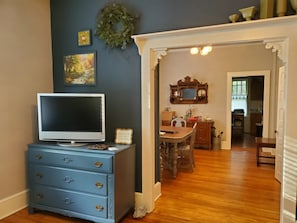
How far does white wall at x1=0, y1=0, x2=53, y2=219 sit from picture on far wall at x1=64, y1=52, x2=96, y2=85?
33cm

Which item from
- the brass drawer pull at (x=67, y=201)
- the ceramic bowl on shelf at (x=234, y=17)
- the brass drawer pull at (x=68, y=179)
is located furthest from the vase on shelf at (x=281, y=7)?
the brass drawer pull at (x=67, y=201)

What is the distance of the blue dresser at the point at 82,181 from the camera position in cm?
255

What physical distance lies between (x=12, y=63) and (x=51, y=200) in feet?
5.61

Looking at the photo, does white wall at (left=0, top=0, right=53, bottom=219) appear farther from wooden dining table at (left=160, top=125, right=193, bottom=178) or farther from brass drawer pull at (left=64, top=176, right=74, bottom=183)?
wooden dining table at (left=160, top=125, right=193, bottom=178)

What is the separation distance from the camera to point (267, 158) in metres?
5.38

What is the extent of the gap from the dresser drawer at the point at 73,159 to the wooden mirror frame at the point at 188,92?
4955mm

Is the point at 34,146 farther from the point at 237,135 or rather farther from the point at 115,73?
the point at 237,135

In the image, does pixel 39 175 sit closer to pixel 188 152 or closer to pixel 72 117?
pixel 72 117

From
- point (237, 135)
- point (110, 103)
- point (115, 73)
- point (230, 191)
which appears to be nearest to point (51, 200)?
point (110, 103)

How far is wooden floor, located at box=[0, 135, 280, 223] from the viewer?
2.84 m

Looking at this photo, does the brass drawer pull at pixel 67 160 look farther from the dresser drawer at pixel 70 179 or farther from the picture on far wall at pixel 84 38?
the picture on far wall at pixel 84 38

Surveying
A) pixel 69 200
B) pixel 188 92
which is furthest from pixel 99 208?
pixel 188 92

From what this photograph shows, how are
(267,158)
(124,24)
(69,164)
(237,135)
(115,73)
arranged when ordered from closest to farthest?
(69,164) → (124,24) → (115,73) → (267,158) → (237,135)

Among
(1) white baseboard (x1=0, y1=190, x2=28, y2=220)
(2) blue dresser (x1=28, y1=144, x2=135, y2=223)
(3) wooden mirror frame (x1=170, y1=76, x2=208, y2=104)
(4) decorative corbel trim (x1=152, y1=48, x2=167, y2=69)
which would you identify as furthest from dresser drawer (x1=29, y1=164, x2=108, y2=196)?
(3) wooden mirror frame (x1=170, y1=76, x2=208, y2=104)
